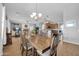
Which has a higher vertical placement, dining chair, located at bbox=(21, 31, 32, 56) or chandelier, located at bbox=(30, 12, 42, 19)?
chandelier, located at bbox=(30, 12, 42, 19)

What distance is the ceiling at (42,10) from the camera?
1.58m

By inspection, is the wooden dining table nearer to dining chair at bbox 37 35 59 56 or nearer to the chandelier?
dining chair at bbox 37 35 59 56

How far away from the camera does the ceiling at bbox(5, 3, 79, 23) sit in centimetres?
158

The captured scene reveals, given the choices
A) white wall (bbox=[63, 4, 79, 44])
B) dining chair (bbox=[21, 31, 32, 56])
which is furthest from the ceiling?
dining chair (bbox=[21, 31, 32, 56])

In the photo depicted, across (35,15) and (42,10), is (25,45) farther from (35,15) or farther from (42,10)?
(42,10)

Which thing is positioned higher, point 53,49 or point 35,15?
point 35,15

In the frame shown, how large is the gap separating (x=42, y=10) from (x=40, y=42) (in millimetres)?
498

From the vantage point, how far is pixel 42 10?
1.62m

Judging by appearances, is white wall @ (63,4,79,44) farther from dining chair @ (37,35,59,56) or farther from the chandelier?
the chandelier

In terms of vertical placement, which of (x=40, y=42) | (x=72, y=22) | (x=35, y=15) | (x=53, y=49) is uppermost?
(x=35, y=15)

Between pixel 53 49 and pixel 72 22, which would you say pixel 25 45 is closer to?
pixel 53 49

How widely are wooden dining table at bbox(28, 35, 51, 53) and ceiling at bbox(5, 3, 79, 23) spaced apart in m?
0.28

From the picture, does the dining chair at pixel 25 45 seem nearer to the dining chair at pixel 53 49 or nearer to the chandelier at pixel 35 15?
the dining chair at pixel 53 49

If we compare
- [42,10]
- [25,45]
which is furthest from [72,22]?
[25,45]
